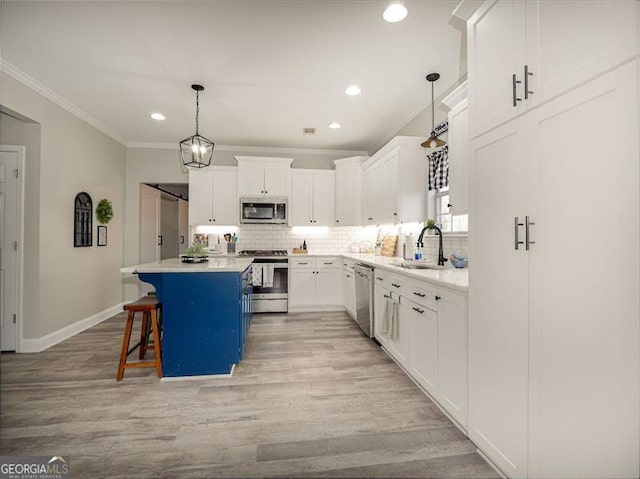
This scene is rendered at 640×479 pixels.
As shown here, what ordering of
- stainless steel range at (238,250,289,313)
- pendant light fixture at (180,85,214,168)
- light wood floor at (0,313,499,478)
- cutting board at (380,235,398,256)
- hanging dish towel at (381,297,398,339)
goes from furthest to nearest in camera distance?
stainless steel range at (238,250,289,313) < cutting board at (380,235,398,256) < pendant light fixture at (180,85,214,168) < hanging dish towel at (381,297,398,339) < light wood floor at (0,313,499,478)

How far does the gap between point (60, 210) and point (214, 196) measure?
2.02m

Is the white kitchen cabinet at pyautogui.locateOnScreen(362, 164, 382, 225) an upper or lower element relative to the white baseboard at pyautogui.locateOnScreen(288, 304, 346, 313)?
upper

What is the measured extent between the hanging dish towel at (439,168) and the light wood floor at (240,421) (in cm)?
196

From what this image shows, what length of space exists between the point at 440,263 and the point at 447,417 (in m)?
1.49

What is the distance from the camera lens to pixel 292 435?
5.96ft

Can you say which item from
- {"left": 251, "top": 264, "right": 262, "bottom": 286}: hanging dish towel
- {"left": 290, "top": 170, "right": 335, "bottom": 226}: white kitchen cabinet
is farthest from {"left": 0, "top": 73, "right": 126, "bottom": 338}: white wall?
{"left": 290, "top": 170, "right": 335, "bottom": 226}: white kitchen cabinet

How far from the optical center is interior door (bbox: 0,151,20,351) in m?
3.13

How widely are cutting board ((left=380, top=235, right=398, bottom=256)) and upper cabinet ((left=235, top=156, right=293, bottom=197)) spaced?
6.07 feet

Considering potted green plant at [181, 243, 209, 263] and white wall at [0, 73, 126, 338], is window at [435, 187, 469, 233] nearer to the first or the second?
potted green plant at [181, 243, 209, 263]

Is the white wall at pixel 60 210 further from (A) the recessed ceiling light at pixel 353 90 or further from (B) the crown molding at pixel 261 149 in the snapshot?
(A) the recessed ceiling light at pixel 353 90

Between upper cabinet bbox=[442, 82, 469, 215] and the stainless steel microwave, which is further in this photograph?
the stainless steel microwave

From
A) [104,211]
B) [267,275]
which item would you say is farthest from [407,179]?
[104,211]

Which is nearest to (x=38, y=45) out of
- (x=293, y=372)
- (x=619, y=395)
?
(x=293, y=372)

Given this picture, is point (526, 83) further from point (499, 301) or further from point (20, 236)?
point (20, 236)
